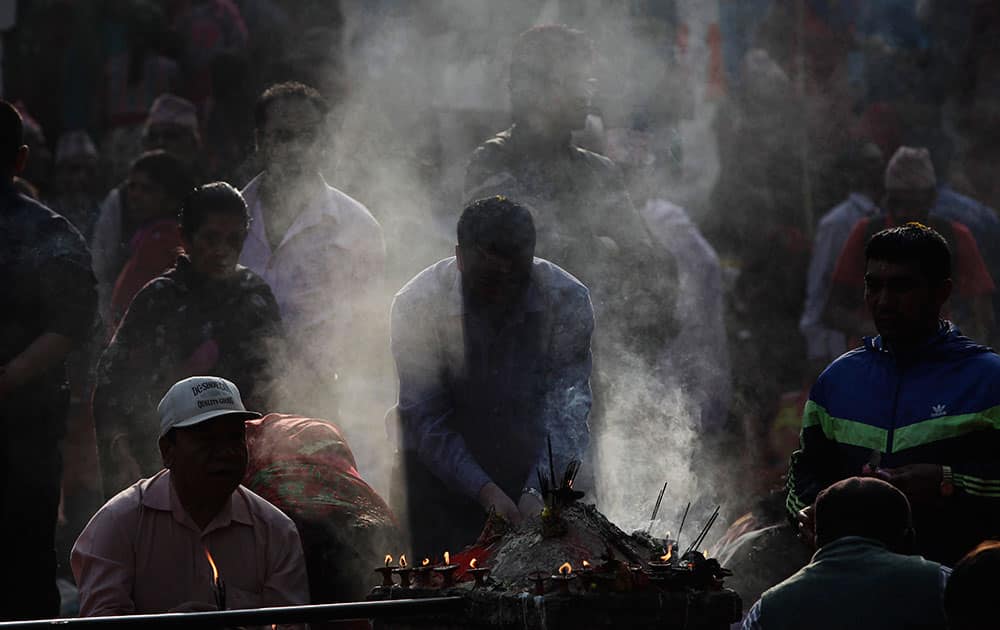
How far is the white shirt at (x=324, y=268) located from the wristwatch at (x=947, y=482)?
386cm

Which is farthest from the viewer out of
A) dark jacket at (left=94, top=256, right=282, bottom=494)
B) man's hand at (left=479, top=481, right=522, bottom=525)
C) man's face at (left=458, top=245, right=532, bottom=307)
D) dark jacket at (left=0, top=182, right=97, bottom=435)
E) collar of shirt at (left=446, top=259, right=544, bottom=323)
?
dark jacket at (left=94, top=256, right=282, bottom=494)

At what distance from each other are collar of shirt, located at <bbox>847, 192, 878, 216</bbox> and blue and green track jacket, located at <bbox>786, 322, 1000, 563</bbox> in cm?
594

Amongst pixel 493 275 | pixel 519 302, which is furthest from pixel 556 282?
pixel 493 275

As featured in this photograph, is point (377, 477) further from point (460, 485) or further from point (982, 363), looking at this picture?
point (982, 363)

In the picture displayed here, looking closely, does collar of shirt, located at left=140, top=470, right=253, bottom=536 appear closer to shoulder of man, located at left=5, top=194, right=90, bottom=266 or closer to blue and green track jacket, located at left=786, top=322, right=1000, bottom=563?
blue and green track jacket, located at left=786, top=322, right=1000, bottom=563

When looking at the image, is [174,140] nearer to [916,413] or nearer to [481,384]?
[481,384]

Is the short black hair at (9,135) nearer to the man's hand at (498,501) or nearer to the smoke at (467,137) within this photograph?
the smoke at (467,137)

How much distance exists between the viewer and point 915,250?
18.9ft

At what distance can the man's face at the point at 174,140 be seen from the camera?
10664mm

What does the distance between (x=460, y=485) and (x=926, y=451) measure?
2346mm

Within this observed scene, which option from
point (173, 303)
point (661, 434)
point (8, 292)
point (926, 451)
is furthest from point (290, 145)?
point (926, 451)

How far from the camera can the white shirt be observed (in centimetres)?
875

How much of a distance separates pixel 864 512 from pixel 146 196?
585 centimetres

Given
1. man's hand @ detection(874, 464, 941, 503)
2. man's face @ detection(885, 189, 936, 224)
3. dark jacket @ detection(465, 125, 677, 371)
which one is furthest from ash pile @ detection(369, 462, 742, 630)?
man's face @ detection(885, 189, 936, 224)
